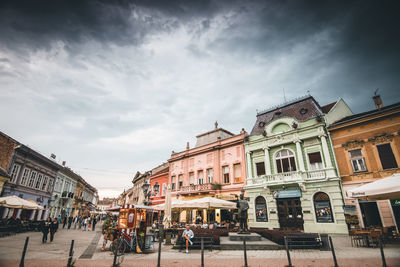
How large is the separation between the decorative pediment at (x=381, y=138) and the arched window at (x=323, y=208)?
531cm

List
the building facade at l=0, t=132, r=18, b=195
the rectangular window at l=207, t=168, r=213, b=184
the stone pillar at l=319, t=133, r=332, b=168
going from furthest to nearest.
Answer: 1. the rectangular window at l=207, t=168, r=213, b=184
2. the building facade at l=0, t=132, r=18, b=195
3. the stone pillar at l=319, t=133, r=332, b=168

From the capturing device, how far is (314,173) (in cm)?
1730

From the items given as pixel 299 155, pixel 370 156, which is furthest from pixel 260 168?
pixel 370 156

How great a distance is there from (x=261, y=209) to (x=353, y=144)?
944 centimetres

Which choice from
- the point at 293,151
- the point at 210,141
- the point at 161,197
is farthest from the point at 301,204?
the point at 161,197

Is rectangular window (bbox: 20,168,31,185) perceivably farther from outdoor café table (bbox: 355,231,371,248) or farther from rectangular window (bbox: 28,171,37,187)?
outdoor café table (bbox: 355,231,371,248)

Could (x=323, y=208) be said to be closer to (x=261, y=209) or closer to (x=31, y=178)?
(x=261, y=209)

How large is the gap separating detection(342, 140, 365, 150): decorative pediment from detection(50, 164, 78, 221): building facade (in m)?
36.7

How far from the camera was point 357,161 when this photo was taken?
51.9 ft

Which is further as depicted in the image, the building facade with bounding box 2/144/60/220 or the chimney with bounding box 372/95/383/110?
the building facade with bounding box 2/144/60/220

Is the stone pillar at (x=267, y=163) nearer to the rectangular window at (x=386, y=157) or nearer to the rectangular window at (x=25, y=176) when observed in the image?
the rectangular window at (x=386, y=157)

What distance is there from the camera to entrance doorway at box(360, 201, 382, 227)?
14.0 m

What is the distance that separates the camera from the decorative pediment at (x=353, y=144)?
1576cm

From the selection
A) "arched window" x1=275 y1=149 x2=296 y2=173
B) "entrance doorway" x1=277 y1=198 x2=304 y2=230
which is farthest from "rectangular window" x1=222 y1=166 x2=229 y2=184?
"entrance doorway" x1=277 y1=198 x2=304 y2=230
